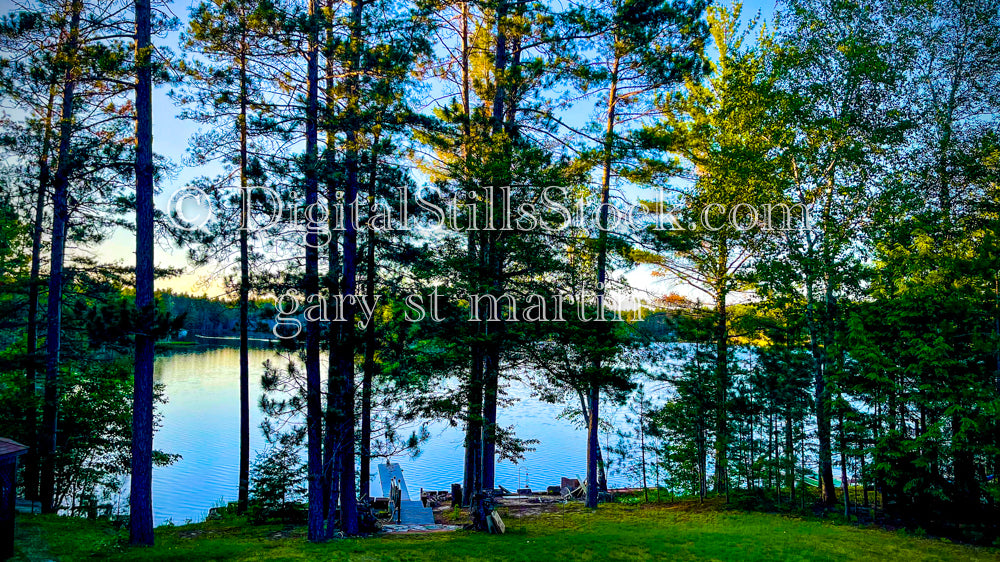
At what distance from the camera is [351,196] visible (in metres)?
10.3

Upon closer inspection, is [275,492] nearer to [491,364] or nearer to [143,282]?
Result: [143,282]

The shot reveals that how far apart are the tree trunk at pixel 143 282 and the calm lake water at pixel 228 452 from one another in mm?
5706

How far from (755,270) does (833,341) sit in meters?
2.40

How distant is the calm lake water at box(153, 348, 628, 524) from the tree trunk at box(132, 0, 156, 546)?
5.71m

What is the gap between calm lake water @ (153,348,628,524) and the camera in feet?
63.1

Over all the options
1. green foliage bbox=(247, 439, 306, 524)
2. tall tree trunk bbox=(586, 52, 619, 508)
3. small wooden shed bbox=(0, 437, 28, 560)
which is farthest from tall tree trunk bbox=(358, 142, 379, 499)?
small wooden shed bbox=(0, 437, 28, 560)

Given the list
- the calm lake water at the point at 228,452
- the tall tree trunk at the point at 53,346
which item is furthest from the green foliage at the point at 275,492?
the tall tree trunk at the point at 53,346

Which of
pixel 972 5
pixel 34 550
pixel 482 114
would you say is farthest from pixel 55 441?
pixel 972 5

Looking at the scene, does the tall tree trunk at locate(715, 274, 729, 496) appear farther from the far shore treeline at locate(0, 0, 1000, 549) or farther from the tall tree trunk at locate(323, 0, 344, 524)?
the tall tree trunk at locate(323, 0, 344, 524)

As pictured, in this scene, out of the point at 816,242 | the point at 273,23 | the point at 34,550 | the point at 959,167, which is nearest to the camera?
the point at 34,550

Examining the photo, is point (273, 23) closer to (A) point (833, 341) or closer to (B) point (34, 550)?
(B) point (34, 550)

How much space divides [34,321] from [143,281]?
707cm

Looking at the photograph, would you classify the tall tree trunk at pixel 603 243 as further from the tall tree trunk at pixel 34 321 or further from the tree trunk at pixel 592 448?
the tall tree trunk at pixel 34 321

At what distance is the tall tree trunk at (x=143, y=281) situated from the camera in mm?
8805
